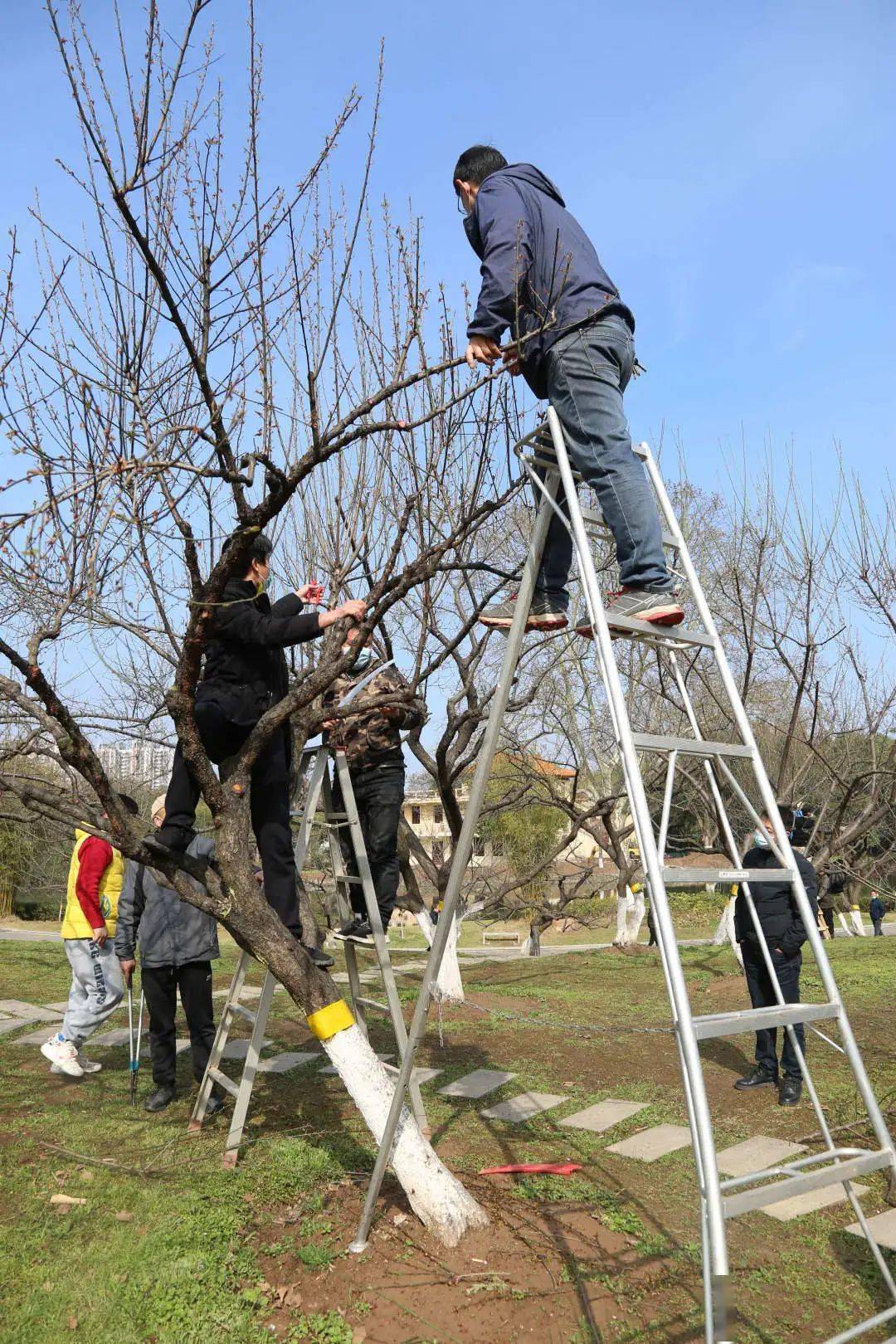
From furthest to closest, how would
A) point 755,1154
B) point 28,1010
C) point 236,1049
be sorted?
1. point 28,1010
2. point 236,1049
3. point 755,1154

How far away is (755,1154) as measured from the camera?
452 cm

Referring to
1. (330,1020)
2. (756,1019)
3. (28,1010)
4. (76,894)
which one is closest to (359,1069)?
(330,1020)

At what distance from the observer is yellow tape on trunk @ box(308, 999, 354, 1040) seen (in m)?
3.81

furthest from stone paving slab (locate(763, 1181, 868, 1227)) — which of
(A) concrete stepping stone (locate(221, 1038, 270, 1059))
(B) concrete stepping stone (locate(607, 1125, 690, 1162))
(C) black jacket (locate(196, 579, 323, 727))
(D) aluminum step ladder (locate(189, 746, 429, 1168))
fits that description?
(A) concrete stepping stone (locate(221, 1038, 270, 1059))

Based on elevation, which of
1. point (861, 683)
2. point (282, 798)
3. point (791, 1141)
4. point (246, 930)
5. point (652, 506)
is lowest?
point (791, 1141)

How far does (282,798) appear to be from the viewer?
4250 millimetres

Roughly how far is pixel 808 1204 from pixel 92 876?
15.1ft

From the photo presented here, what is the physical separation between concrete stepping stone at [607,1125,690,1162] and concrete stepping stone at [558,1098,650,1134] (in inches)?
8.0

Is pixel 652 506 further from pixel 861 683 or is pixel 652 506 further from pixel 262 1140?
pixel 861 683

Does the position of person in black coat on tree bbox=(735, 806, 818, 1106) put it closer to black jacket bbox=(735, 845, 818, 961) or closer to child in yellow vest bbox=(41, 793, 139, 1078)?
black jacket bbox=(735, 845, 818, 961)

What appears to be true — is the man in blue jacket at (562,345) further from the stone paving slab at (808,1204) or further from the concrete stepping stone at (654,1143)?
the concrete stepping stone at (654,1143)

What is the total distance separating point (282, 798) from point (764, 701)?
695 inches

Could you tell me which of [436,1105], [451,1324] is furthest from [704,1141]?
[436,1105]

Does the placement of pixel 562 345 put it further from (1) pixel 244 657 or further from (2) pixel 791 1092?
(2) pixel 791 1092
